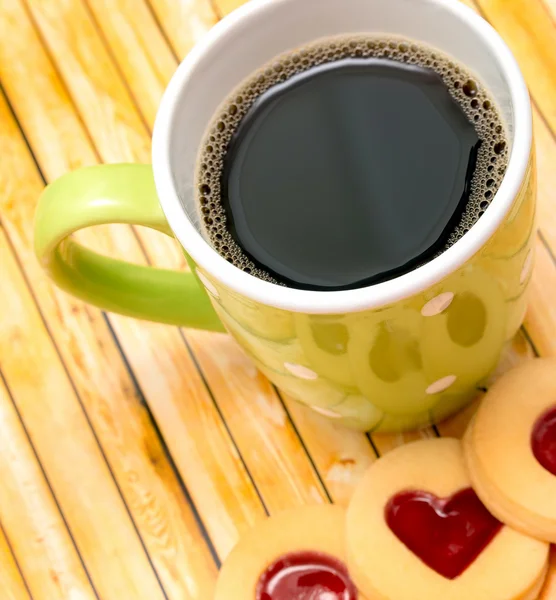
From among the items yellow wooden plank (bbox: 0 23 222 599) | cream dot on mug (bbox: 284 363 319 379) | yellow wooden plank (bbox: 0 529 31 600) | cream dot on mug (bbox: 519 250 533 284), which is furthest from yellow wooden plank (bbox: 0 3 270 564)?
cream dot on mug (bbox: 519 250 533 284)

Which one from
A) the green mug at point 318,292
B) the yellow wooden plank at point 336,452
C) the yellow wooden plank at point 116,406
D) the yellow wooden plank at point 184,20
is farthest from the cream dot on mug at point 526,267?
the yellow wooden plank at point 184,20

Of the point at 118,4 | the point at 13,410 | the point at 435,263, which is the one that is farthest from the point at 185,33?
the point at 435,263

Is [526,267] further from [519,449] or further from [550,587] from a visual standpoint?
[550,587]

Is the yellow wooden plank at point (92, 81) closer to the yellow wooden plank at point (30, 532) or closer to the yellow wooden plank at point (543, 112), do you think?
the yellow wooden plank at point (30, 532)

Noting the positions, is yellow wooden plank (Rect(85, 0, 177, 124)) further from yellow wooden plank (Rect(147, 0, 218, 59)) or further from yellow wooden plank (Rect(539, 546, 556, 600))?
yellow wooden plank (Rect(539, 546, 556, 600))

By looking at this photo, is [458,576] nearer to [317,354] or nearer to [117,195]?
[317,354]

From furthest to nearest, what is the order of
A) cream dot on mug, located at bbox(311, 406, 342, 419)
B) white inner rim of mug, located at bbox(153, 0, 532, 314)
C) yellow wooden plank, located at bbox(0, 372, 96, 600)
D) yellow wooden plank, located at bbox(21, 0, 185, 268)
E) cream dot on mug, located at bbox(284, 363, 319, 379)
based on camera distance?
yellow wooden plank, located at bbox(21, 0, 185, 268) < yellow wooden plank, located at bbox(0, 372, 96, 600) < cream dot on mug, located at bbox(311, 406, 342, 419) < cream dot on mug, located at bbox(284, 363, 319, 379) < white inner rim of mug, located at bbox(153, 0, 532, 314)

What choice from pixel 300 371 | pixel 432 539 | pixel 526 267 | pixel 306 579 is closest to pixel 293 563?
pixel 306 579
